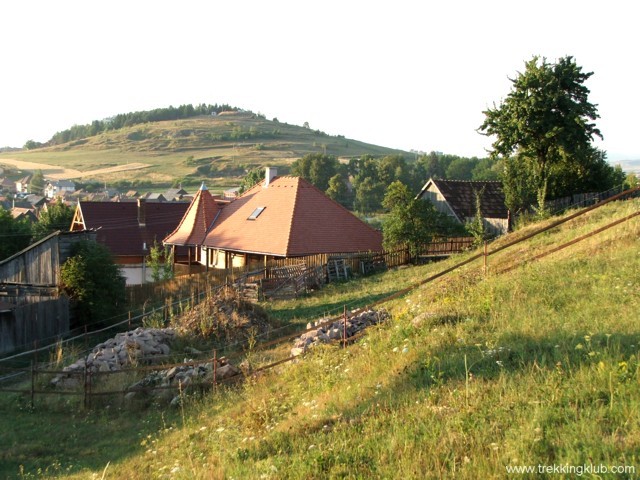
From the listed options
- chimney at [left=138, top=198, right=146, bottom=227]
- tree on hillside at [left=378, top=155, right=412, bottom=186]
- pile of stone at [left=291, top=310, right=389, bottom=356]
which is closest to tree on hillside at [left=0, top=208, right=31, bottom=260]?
chimney at [left=138, top=198, right=146, bottom=227]

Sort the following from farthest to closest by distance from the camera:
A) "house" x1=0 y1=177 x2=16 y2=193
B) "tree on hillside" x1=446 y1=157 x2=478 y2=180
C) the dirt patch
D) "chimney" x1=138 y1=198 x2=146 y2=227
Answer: "house" x1=0 y1=177 x2=16 y2=193 < "tree on hillside" x1=446 y1=157 x2=478 y2=180 < "chimney" x1=138 y1=198 x2=146 y2=227 < the dirt patch

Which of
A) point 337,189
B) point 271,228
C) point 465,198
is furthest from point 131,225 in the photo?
point 337,189

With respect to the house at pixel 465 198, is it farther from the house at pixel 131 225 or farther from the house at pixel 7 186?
the house at pixel 7 186

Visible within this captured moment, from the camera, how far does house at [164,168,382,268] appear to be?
32.2 m

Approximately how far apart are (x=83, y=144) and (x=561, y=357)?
195 m

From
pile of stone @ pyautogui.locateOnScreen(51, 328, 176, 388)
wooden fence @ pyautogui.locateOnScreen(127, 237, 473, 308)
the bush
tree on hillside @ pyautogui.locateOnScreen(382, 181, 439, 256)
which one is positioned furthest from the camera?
tree on hillside @ pyautogui.locateOnScreen(382, 181, 439, 256)

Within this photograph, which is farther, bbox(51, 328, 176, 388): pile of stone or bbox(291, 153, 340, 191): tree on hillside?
bbox(291, 153, 340, 191): tree on hillside

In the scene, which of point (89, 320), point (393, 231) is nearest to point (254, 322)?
point (89, 320)

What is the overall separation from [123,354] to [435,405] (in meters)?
10.5

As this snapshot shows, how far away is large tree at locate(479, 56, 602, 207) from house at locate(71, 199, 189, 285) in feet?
75.6

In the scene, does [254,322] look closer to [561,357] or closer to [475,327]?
[475,327]

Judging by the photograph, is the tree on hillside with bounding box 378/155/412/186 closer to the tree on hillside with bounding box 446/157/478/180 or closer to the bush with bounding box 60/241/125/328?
the tree on hillside with bounding box 446/157/478/180

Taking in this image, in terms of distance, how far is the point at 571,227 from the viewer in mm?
19750

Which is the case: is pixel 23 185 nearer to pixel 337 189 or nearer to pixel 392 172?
pixel 337 189
